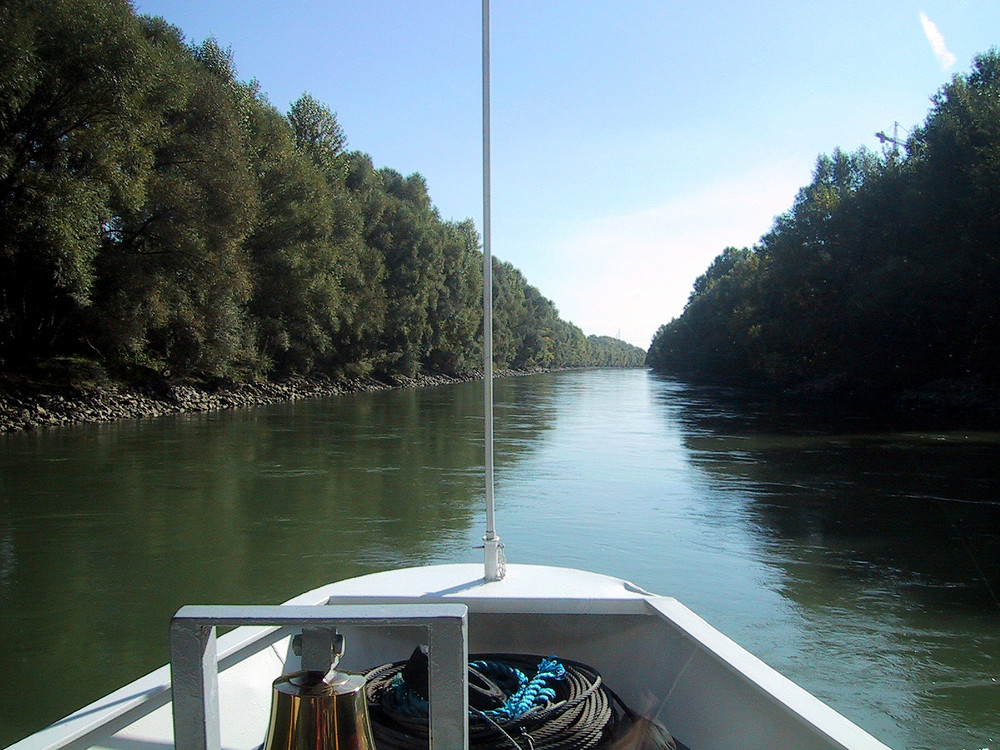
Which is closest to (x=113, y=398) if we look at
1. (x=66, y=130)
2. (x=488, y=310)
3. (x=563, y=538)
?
(x=66, y=130)

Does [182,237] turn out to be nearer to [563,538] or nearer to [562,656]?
[563,538]

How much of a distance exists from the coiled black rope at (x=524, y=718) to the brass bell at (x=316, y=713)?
635mm

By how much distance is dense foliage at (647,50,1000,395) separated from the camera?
71.2 feet

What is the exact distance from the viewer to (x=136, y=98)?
16891mm

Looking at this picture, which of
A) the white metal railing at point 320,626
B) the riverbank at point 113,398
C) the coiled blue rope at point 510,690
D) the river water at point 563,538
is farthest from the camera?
the riverbank at point 113,398

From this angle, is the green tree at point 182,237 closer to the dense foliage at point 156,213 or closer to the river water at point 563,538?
the dense foliage at point 156,213

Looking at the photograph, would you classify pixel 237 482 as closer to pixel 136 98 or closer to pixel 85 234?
pixel 85 234

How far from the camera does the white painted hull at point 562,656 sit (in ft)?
5.57

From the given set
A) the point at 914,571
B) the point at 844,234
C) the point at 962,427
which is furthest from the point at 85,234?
the point at 844,234

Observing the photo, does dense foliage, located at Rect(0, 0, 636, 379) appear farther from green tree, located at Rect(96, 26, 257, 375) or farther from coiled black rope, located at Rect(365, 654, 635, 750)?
coiled black rope, located at Rect(365, 654, 635, 750)

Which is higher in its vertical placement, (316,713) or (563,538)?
(316,713)

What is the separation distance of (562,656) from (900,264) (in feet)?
83.9

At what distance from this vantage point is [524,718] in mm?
1795

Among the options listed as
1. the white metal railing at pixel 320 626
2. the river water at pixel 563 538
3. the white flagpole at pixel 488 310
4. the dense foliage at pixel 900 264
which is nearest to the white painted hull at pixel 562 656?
the white flagpole at pixel 488 310
